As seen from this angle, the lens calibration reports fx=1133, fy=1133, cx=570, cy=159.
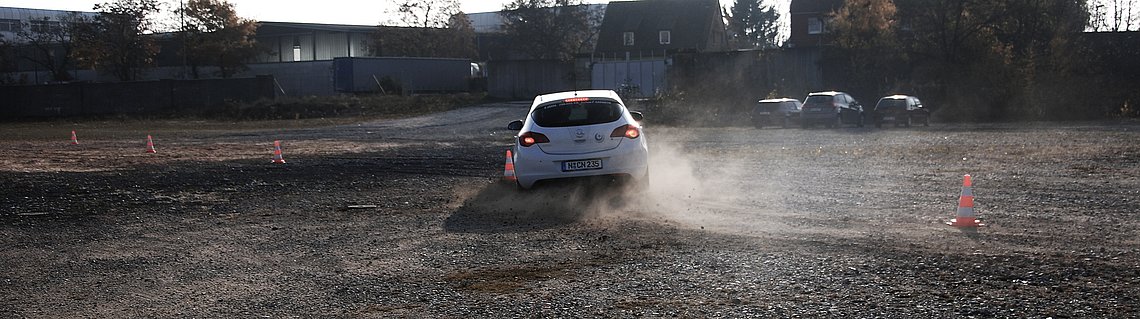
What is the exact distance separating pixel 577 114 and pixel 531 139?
669 mm

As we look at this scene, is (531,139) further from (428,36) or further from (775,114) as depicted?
(428,36)

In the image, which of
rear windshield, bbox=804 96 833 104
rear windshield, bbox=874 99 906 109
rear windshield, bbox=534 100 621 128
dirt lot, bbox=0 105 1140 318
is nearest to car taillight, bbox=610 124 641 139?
rear windshield, bbox=534 100 621 128

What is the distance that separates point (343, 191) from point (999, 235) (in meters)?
9.41

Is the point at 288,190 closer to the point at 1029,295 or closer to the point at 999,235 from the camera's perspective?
the point at 999,235

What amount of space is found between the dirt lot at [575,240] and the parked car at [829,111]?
56.0 feet

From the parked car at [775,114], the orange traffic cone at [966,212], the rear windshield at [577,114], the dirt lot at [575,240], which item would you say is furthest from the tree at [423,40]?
the orange traffic cone at [966,212]

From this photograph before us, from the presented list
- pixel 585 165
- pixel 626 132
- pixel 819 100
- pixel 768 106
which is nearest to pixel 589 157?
pixel 585 165

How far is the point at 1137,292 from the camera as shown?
739cm

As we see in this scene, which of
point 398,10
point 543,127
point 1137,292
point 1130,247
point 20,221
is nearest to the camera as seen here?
point 1137,292

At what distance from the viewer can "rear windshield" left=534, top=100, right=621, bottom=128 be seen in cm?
1426

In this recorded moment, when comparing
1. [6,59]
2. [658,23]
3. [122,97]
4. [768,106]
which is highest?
[658,23]

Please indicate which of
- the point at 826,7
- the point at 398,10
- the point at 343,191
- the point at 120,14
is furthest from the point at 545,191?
the point at 398,10

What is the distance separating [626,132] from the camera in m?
14.1

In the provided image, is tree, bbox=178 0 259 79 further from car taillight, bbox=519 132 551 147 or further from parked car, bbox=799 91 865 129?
car taillight, bbox=519 132 551 147
